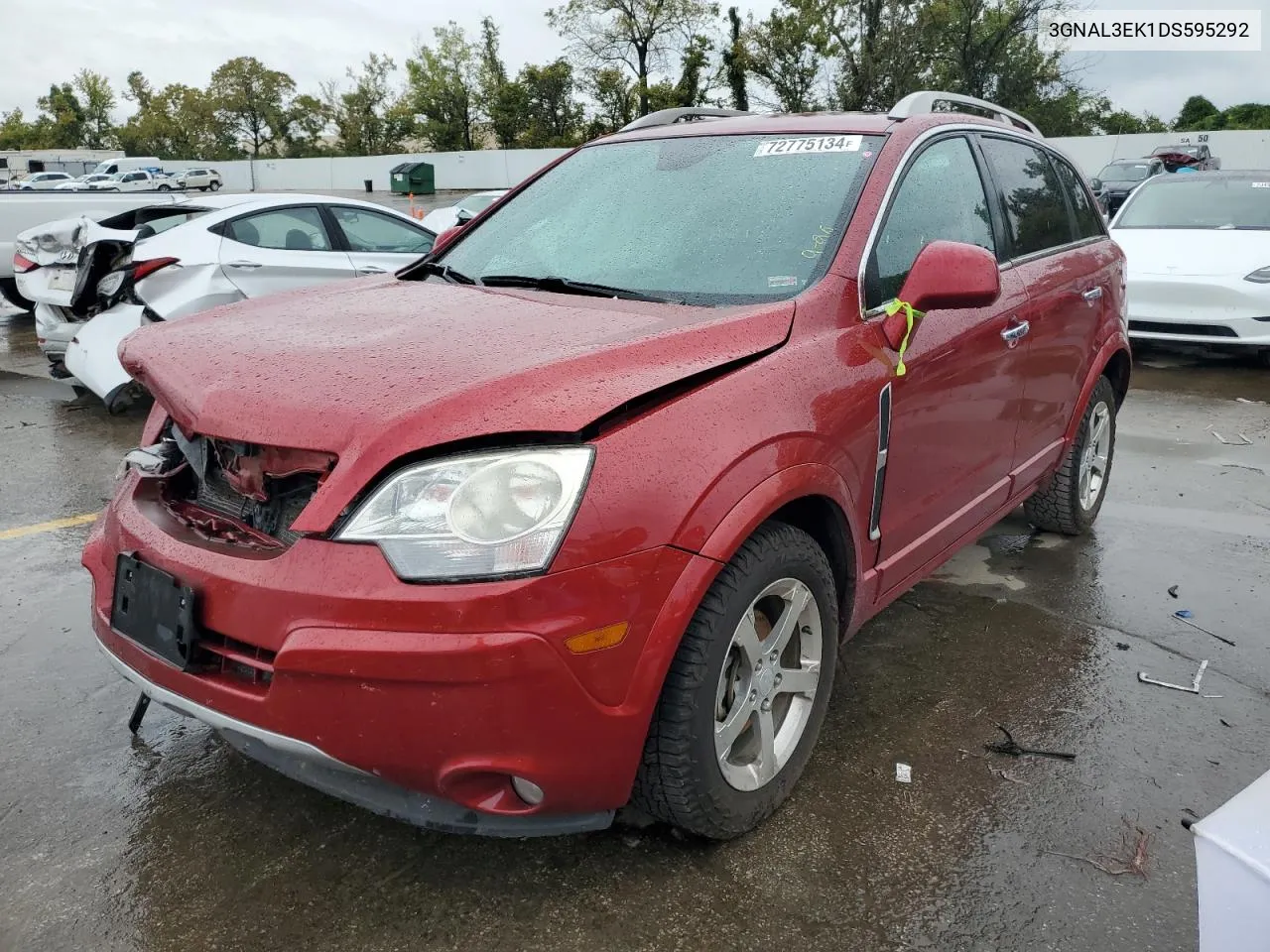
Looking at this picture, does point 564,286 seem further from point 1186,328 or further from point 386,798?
point 1186,328

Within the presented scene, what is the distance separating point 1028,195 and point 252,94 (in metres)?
86.3

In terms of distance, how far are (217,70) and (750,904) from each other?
90001mm

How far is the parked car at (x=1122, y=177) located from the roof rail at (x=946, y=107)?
59.4 ft

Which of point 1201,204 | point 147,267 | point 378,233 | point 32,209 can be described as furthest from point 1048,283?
point 32,209

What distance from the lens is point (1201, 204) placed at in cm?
927

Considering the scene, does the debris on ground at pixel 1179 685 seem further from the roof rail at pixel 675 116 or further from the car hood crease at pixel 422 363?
the roof rail at pixel 675 116

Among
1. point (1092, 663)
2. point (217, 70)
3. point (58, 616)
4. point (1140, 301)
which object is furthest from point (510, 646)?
point (217, 70)

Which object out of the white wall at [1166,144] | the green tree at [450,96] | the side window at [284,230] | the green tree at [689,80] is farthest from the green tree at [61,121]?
the side window at [284,230]

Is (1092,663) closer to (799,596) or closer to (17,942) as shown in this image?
(799,596)

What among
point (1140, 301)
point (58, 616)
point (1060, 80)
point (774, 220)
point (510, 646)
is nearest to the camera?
point (510, 646)

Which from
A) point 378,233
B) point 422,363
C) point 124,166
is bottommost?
point 422,363

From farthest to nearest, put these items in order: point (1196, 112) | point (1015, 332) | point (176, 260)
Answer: point (1196, 112)
point (176, 260)
point (1015, 332)

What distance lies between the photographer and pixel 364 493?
191cm

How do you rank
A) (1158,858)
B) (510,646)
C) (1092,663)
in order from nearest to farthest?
(510,646), (1158,858), (1092,663)
